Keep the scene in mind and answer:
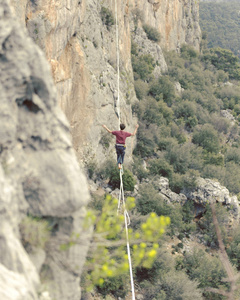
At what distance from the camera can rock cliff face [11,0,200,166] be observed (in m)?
10.2

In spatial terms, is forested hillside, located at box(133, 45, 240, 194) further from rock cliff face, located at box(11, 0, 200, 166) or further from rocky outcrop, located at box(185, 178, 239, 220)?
rock cliff face, located at box(11, 0, 200, 166)

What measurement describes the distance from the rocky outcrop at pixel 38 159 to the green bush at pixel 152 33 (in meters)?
28.7

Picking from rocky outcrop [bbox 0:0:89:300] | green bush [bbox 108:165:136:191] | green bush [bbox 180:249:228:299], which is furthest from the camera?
green bush [bbox 108:165:136:191]

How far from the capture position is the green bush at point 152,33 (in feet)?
98.5

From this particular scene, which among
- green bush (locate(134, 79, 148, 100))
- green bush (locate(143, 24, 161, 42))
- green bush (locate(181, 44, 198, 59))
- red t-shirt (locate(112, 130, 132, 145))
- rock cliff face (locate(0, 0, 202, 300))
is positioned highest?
rock cliff face (locate(0, 0, 202, 300))

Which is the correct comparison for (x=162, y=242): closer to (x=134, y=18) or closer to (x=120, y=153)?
(x=120, y=153)

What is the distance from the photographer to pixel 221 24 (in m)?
72.4

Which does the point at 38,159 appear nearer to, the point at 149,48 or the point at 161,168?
the point at 161,168

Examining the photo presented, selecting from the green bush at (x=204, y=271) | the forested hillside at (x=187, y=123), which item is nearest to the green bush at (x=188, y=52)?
the forested hillside at (x=187, y=123)

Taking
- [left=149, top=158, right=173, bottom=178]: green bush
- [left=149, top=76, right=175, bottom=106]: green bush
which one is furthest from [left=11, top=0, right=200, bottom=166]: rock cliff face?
[left=149, top=76, right=175, bottom=106]: green bush

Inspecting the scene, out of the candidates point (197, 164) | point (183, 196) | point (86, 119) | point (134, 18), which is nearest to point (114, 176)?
Answer: point (86, 119)

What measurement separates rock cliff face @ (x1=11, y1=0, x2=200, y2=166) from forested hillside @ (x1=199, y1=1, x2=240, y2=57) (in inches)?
2065

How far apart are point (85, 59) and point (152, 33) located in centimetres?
1942

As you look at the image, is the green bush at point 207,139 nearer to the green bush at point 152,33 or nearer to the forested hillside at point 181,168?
the forested hillside at point 181,168
